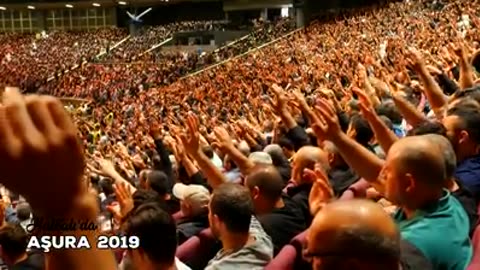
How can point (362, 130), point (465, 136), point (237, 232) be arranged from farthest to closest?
1. point (362, 130)
2. point (465, 136)
3. point (237, 232)

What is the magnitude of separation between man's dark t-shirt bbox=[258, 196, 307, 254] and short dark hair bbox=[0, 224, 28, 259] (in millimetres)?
1215

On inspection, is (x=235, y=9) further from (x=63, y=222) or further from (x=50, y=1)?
(x=63, y=222)

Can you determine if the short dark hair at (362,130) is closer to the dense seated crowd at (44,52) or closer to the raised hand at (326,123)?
the raised hand at (326,123)

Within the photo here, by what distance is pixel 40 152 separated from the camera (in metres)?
0.78

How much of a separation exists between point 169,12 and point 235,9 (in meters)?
5.18

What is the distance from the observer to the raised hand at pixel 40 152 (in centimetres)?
77

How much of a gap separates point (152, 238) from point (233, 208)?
581 millimetres

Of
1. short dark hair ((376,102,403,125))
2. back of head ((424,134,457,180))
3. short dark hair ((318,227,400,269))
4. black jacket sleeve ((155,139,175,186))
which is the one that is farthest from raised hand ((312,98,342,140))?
black jacket sleeve ((155,139,175,186))

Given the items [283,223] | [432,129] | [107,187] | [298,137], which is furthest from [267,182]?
[107,187]

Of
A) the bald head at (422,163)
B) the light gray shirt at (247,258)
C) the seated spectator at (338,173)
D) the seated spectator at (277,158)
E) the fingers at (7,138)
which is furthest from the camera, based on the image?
the seated spectator at (277,158)

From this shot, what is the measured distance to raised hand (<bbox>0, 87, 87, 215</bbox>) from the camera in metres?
0.77

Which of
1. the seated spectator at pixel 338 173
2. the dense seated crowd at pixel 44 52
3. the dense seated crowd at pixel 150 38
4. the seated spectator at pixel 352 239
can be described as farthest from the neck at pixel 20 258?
the dense seated crowd at pixel 150 38

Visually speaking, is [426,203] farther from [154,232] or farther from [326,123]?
[154,232]

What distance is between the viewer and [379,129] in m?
3.26
